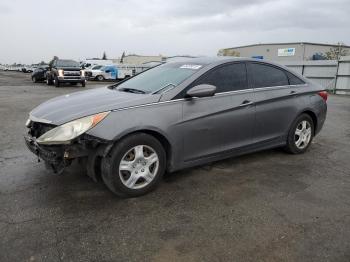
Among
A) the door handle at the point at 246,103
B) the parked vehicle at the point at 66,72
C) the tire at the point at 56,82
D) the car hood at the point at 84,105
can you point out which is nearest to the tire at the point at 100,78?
the parked vehicle at the point at 66,72

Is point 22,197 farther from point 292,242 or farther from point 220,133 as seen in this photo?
point 292,242

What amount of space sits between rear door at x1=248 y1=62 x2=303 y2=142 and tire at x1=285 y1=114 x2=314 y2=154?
17 cm

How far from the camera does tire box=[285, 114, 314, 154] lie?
5316 mm

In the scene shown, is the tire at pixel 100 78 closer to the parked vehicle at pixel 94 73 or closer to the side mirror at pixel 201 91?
the parked vehicle at pixel 94 73

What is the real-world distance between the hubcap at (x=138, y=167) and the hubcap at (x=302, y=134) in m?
2.77

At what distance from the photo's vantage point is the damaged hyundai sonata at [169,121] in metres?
3.48

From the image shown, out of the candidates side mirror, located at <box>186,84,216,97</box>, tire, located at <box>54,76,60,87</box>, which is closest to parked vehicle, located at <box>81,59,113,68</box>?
tire, located at <box>54,76,60,87</box>

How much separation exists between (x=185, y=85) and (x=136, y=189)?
4.53 ft

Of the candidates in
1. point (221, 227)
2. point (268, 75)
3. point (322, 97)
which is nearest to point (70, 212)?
point (221, 227)

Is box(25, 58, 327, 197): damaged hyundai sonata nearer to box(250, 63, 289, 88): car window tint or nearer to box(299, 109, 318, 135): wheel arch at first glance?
box(250, 63, 289, 88): car window tint

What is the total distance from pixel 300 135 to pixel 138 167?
10.1ft

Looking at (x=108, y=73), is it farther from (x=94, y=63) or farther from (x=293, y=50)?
(x=293, y=50)

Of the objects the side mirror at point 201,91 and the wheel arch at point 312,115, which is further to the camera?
the wheel arch at point 312,115

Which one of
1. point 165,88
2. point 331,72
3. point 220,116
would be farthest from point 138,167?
point 331,72
